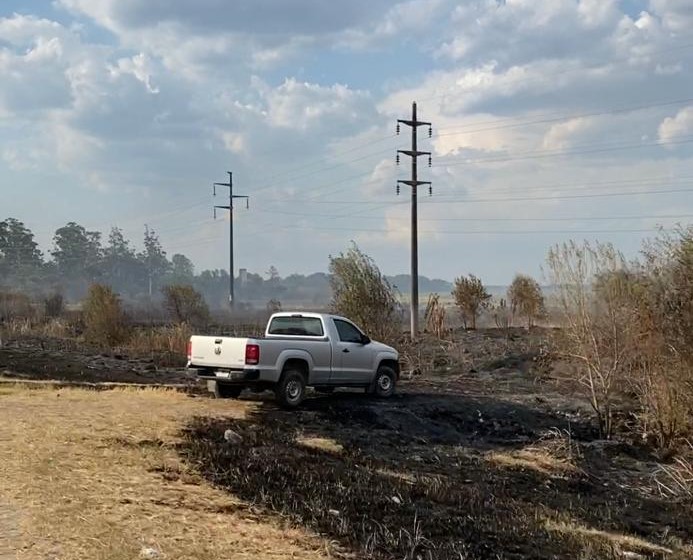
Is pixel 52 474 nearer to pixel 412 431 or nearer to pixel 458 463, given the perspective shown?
pixel 458 463

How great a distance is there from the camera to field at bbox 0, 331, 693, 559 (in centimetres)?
827

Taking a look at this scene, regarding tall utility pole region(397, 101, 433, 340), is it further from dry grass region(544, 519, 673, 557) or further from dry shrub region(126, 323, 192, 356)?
dry grass region(544, 519, 673, 557)

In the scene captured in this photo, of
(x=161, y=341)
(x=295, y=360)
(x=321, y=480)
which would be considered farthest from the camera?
(x=161, y=341)

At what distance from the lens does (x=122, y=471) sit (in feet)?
34.9

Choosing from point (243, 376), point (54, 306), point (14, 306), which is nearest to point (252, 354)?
point (243, 376)

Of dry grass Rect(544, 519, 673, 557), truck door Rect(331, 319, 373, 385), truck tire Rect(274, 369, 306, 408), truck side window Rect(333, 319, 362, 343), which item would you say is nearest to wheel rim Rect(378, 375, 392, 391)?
truck door Rect(331, 319, 373, 385)

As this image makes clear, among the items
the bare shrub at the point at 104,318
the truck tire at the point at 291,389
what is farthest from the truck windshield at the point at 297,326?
the bare shrub at the point at 104,318

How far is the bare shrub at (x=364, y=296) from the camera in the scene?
2959 cm

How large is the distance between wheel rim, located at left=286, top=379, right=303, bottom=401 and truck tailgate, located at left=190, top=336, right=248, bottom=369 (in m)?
1.20

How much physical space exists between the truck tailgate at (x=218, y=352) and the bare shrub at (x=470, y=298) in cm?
2979

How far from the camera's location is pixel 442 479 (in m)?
12.8

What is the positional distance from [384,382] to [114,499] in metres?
12.1

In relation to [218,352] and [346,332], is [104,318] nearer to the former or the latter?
[346,332]

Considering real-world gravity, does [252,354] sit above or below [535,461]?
above
